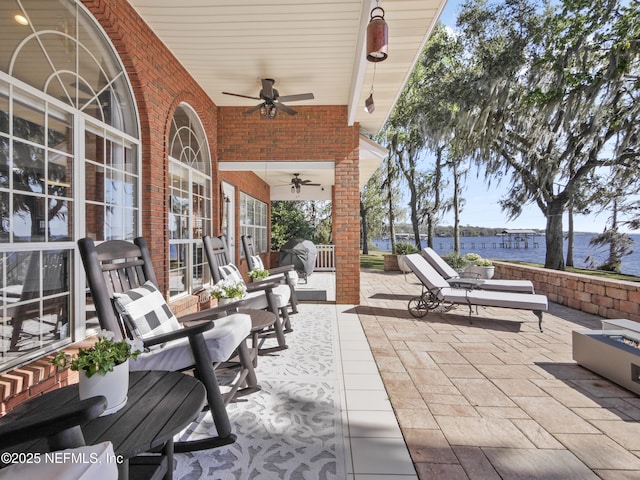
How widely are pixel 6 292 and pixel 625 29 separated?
10165mm

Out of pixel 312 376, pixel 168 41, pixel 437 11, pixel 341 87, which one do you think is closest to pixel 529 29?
pixel 341 87

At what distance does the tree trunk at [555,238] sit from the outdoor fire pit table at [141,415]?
34.3ft

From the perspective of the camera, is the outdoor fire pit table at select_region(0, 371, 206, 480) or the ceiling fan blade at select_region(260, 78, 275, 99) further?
the ceiling fan blade at select_region(260, 78, 275, 99)

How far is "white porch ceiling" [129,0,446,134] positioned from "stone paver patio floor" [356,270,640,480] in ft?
10.5

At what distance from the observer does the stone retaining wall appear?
14.8 feet

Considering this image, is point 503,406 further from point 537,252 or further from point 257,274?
point 537,252

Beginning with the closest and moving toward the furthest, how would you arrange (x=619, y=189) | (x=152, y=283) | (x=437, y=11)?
(x=152, y=283)
(x=437, y=11)
(x=619, y=189)

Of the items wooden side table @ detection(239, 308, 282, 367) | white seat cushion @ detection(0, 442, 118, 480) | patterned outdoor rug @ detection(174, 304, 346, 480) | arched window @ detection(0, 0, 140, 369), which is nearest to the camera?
white seat cushion @ detection(0, 442, 118, 480)

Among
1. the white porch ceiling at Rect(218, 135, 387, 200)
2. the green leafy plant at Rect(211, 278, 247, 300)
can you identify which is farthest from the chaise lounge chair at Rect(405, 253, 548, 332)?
the green leafy plant at Rect(211, 278, 247, 300)

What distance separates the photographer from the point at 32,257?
2207mm

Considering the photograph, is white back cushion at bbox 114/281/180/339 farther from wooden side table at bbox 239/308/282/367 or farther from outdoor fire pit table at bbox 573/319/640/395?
outdoor fire pit table at bbox 573/319/640/395

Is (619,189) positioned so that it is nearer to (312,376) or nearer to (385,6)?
(385,6)

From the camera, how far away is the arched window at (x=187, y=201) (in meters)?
4.25

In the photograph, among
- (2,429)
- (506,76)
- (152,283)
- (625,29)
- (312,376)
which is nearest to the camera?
(2,429)
